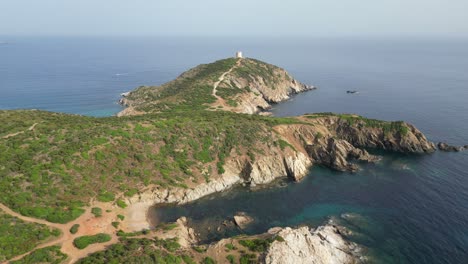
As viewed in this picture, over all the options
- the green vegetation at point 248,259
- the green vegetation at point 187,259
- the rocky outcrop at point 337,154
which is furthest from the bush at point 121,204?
the rocky outcrop at point 337,154

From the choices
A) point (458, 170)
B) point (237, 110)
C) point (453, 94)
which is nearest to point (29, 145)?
point (237, 110)

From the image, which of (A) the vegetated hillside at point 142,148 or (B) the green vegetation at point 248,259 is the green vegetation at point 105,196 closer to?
(A) the vegetated hillside at point 142,148

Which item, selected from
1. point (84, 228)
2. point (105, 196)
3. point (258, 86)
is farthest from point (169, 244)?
point (258, 86)

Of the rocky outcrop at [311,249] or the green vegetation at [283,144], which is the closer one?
the rocky outcrop at [311,249]

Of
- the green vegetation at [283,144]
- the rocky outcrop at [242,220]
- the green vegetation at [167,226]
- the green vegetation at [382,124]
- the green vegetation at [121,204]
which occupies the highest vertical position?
the green vegetation at [382,124]

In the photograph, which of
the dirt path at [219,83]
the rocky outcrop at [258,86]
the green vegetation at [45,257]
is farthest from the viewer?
the rocky outcrop at [258,86]

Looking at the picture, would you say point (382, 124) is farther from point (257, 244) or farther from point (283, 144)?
point (257, 244)

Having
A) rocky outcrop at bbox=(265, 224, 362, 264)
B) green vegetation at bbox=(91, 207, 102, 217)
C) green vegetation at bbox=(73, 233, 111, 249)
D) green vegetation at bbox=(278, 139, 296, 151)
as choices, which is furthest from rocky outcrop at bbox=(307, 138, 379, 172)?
green vegetation at bbox=(73, 233, 111, 249)
